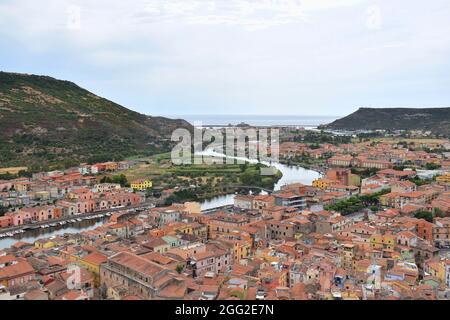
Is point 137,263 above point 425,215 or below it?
above

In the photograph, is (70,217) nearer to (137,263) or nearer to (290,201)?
(290,201)

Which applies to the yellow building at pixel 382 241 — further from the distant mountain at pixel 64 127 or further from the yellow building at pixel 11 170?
the distant mountain at pixel 64 127

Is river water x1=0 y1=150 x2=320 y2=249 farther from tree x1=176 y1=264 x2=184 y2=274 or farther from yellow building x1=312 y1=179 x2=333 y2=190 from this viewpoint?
tree x1=176 y1=264 x2=184 y2=274

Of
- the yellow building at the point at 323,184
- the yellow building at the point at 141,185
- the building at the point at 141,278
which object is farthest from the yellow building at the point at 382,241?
the yellow building at the point at 141,185

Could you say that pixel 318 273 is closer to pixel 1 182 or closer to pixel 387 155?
pixel 1 182

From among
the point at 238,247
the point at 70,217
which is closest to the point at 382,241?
the point at 238,247
